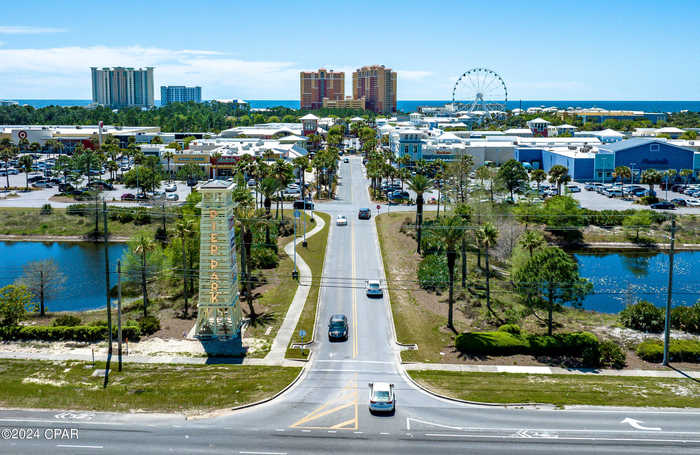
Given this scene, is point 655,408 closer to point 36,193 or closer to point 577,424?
point 577,424

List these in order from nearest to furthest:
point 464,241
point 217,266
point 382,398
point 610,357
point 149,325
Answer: point 382,398, point 610,357, point 217,266, point 149,325, point 464,241

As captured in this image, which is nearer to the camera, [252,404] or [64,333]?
[252,404]

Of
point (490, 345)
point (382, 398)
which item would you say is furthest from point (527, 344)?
point (382, 398)

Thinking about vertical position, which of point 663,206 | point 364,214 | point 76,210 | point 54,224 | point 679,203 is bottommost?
point 54,224

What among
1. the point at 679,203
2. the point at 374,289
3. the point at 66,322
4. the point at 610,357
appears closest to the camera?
the point at 610,357

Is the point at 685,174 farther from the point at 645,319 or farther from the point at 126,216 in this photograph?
the point at 126,216

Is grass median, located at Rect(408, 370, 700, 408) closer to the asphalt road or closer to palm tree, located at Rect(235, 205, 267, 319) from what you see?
the asphalt road

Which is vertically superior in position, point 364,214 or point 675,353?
point 364,214
